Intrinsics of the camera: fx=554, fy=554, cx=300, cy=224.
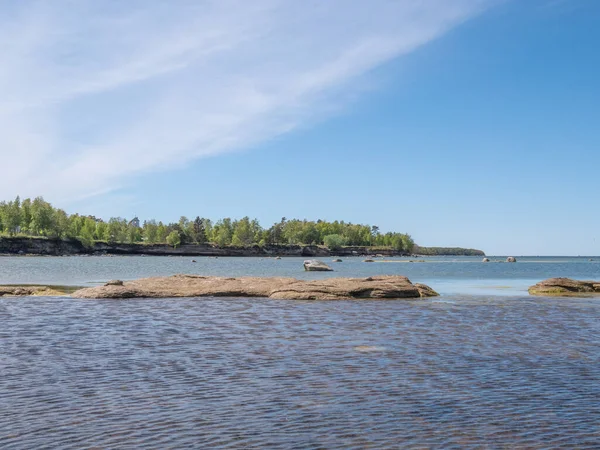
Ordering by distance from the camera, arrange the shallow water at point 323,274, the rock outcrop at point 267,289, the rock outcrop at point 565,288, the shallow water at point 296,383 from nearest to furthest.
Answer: the shallow water at point 296,383
the rock outcrop at point 267,289
the rock outcrop at point 565,288
the shallow water at point 323,274

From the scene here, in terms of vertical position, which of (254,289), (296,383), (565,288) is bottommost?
(296,383)

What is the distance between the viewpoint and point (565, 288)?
48.5 m

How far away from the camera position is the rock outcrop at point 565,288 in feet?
157

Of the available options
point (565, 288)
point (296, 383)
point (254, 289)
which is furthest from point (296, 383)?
point (565, 288)

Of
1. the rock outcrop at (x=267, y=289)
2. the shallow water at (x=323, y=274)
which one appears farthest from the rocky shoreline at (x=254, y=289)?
the shallow water at (x=323, y=274)

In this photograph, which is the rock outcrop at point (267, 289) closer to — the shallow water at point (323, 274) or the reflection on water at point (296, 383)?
the shallow water at point (323, 274)

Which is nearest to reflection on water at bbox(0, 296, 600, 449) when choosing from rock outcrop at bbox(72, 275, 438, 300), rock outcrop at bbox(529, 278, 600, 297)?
rock outcrop at bbox(72, 275, 438, 300)

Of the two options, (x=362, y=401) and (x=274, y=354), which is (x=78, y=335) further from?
(x=362, y=401)

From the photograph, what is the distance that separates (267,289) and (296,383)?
2849cm

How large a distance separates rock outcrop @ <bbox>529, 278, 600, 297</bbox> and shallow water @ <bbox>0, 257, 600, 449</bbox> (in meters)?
21.8

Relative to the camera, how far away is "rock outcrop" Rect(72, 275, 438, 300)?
133 feet

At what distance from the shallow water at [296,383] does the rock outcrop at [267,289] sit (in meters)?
12.7

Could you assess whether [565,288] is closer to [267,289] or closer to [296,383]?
[267,289]

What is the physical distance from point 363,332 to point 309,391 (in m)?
10.2
